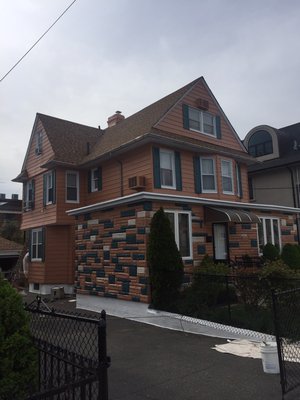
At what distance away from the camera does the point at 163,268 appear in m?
9.84

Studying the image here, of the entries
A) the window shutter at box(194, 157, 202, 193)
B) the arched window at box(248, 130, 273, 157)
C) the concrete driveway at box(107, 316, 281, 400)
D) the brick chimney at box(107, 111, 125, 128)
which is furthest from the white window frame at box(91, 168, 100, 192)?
the arched window at box(248, 130, 273, 157)

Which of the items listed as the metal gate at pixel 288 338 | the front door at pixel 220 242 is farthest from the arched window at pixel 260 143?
the metal gate at pixel 288 338

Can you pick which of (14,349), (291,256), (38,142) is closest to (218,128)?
(291,256)

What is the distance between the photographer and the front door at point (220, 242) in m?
12.7

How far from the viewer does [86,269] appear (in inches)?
514

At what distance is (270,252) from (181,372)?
8790 millimetres

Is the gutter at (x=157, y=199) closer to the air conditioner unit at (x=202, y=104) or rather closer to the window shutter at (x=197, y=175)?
the window shutter at (x=197, y=175)

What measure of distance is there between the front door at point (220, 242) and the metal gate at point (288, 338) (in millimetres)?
4950

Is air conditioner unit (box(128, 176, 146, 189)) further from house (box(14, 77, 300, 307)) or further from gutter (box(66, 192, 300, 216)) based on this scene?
gutter (box(66, 192, 300, 216))

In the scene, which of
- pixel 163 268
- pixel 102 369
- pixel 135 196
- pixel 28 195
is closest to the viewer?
pixel 102 369

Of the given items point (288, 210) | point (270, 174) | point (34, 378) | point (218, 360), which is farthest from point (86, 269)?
point (270, 174)

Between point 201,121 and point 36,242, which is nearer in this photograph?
point 201,121

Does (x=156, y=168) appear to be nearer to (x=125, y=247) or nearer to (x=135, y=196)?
(x=135, y=196)

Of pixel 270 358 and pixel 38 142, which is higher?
pixel 38 142
